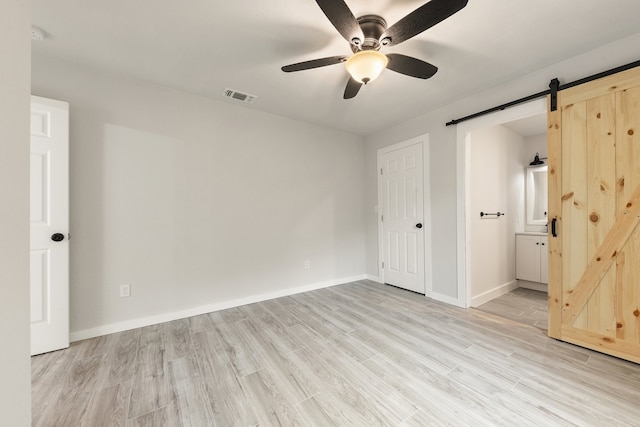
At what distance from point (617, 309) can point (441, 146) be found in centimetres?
213

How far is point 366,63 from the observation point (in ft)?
5.58

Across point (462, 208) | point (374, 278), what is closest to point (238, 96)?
point (462, 208)

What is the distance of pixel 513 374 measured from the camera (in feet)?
5.62

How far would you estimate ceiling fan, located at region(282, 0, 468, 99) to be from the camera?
1346mm

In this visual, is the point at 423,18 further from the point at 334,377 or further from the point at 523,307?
the point at 523,307

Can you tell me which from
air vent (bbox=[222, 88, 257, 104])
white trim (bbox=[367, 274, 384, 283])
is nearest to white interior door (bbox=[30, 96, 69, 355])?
air vent (bbox=[222, 88, 257, 104])

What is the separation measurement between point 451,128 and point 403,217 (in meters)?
1.31

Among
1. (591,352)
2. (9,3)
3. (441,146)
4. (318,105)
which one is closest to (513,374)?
(591,352)

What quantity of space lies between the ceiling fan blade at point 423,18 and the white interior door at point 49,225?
8.66 feet

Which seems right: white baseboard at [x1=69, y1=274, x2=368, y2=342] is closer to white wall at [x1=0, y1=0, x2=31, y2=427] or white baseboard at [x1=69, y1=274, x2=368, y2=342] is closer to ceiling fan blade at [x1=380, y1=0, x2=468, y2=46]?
white wall at [x1=0, y1=0, x2=31, y2=427]

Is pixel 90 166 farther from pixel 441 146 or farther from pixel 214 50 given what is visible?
pixel 441 146

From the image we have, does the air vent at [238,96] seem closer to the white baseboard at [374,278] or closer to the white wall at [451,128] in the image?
the white wall at [451,128]

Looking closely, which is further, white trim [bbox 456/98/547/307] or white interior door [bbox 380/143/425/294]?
white interior door [bbox 380/143/425/294]

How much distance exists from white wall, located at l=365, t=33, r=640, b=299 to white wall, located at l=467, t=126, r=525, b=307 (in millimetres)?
211
